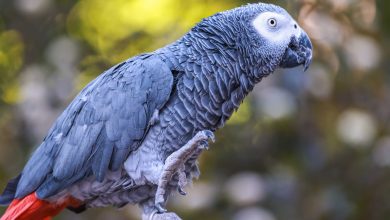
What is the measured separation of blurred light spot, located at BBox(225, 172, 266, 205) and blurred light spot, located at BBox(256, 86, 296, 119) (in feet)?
0.68

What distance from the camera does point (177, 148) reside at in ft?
5.29

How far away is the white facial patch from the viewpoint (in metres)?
1.64

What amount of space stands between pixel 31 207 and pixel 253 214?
799 millimetres

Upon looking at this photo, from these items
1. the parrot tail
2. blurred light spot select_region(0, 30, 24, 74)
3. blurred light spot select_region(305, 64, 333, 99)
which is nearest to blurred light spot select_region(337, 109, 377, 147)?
blurred light spot select_region(305, 64, 333, 99)

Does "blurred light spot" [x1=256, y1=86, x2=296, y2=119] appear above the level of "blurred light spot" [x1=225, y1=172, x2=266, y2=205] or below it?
above

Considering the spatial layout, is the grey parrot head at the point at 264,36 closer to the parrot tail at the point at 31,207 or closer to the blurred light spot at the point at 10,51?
the parrot tail at the point at 31,207

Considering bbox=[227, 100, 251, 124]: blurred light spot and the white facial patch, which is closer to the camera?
the white facial patch

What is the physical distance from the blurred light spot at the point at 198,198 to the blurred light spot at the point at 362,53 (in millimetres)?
602

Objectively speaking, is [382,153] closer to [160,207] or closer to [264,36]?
[264,36]

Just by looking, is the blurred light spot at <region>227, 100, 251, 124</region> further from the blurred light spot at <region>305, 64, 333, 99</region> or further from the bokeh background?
the blurred light spot at <region>305, 64, 333, 99</region>

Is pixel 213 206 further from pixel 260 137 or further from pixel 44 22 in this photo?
pixel 44 22

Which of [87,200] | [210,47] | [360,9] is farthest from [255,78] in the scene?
[360,9]

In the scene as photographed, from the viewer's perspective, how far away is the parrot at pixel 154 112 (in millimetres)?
1603

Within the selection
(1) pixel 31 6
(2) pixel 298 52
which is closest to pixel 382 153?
(2) pixel 298 52
